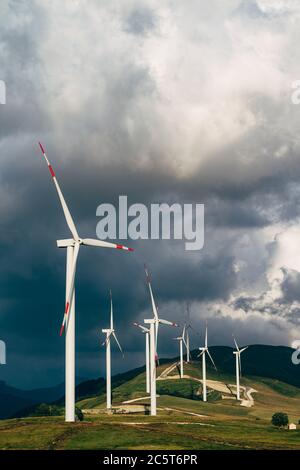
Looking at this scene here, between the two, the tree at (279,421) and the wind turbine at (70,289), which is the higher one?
the wind turbine at (70,289)

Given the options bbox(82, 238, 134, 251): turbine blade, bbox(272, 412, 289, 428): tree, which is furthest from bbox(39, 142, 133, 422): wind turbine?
bbox(272, 412, 289, 428): tree

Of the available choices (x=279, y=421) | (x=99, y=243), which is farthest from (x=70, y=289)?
(x=279, y=421)

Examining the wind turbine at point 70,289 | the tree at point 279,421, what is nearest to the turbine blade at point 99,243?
the wind turbine at point 70,289

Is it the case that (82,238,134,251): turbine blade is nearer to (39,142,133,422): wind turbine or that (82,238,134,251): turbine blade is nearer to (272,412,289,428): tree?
(39,142,133,422): wind turbine

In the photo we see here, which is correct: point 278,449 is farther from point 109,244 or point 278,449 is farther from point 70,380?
point 109,244

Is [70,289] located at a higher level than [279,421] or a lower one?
higher

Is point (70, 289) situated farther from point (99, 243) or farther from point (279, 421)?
point (279, 421)

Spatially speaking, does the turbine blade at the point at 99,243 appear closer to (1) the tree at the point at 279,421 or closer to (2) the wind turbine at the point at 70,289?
(2) the wind turbine at the point at 70,289

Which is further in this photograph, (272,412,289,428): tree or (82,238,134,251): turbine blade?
(272,412,289,428): tree

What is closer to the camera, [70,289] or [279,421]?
[70,289]

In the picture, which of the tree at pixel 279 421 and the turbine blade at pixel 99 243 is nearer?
the turbine blade at pixel 99 243
